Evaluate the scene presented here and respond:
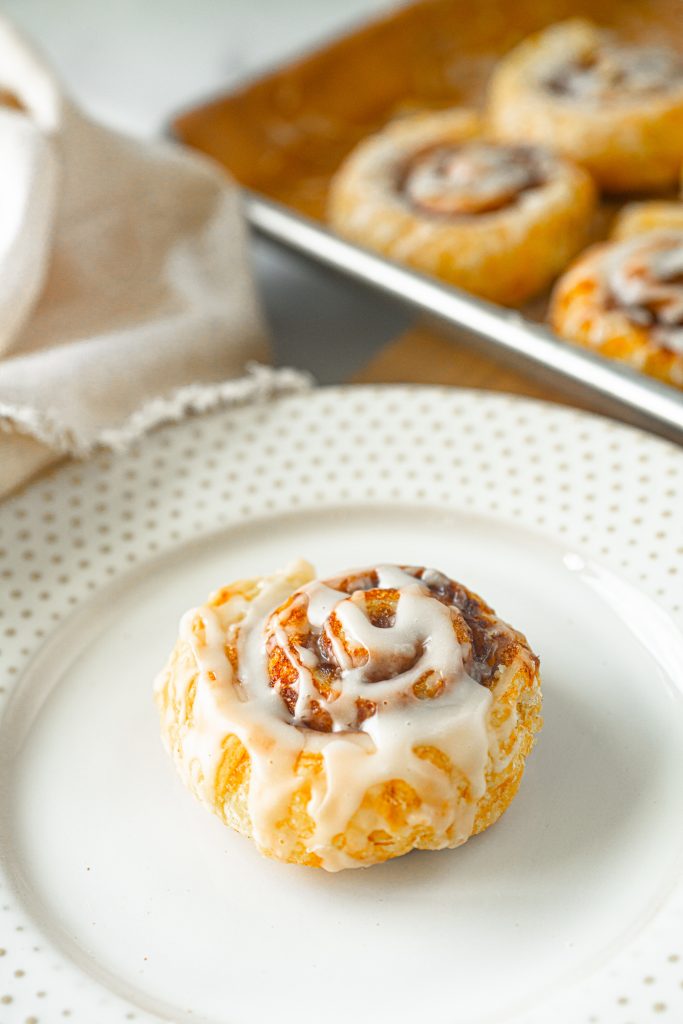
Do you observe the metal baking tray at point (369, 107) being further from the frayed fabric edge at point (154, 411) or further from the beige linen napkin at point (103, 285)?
the frayed fabric edge at point (154, 411)

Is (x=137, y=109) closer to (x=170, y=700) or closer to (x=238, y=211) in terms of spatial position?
(x=238, y=211)

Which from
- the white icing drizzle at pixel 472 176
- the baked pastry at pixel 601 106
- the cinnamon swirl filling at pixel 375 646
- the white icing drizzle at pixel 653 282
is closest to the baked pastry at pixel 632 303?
the white icing drizzle at pixel 653 282

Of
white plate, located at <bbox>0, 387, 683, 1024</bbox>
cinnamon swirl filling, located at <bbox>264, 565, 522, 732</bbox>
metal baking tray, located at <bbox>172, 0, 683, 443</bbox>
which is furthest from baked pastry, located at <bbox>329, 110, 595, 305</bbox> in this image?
cinnamon swirl filling, located at <bbox>264, 565, 522, 732</bbox>

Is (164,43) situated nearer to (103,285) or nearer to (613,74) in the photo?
(613,74)

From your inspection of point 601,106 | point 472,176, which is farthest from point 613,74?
→ point 472,176

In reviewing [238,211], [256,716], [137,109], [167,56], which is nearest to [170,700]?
[256,716]

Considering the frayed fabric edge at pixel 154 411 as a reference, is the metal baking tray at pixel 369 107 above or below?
above

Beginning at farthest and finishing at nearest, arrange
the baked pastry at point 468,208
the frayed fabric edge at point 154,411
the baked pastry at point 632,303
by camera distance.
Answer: the baked pastry at point 468,208
the baked pastry at point 632,303
the frayed fabric edge at point 154,411
